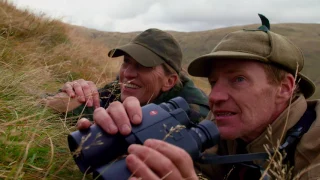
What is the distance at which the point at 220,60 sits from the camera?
2607 mm

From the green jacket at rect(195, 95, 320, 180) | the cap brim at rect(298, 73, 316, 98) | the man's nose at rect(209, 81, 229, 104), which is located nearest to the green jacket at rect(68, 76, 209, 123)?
the green jacket at rect(195, 95, 320, 180)

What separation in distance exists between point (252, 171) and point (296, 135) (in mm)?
382

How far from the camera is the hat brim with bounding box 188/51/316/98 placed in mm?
2426

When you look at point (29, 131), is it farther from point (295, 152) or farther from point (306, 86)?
point (306, 86)

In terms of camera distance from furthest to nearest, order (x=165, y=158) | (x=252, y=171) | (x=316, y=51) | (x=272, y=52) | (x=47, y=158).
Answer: (x=316, y=51), (x=272, y=52), (x=252, y=171), (x=47, y=158), (x=165, y=158)

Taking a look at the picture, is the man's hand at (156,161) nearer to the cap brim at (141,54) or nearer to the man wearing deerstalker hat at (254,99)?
the man wearing deerstalker hat at (254,99)

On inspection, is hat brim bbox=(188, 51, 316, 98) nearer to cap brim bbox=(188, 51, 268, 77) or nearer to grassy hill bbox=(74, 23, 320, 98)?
cap brim bbox=(188, 51, 268, 77)

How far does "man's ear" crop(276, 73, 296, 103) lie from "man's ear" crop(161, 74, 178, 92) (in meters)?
1.56

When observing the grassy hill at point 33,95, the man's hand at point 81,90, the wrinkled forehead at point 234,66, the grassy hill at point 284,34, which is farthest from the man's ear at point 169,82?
the grassy hill at point 284,34

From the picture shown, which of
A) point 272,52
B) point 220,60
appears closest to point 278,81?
point 272,52

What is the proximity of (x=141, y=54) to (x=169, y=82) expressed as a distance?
488 millimetres

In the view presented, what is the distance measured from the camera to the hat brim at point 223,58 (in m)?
2.43

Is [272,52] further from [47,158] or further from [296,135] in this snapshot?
[47,158]

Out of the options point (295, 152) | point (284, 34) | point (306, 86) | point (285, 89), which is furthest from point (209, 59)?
point (284, 34)
